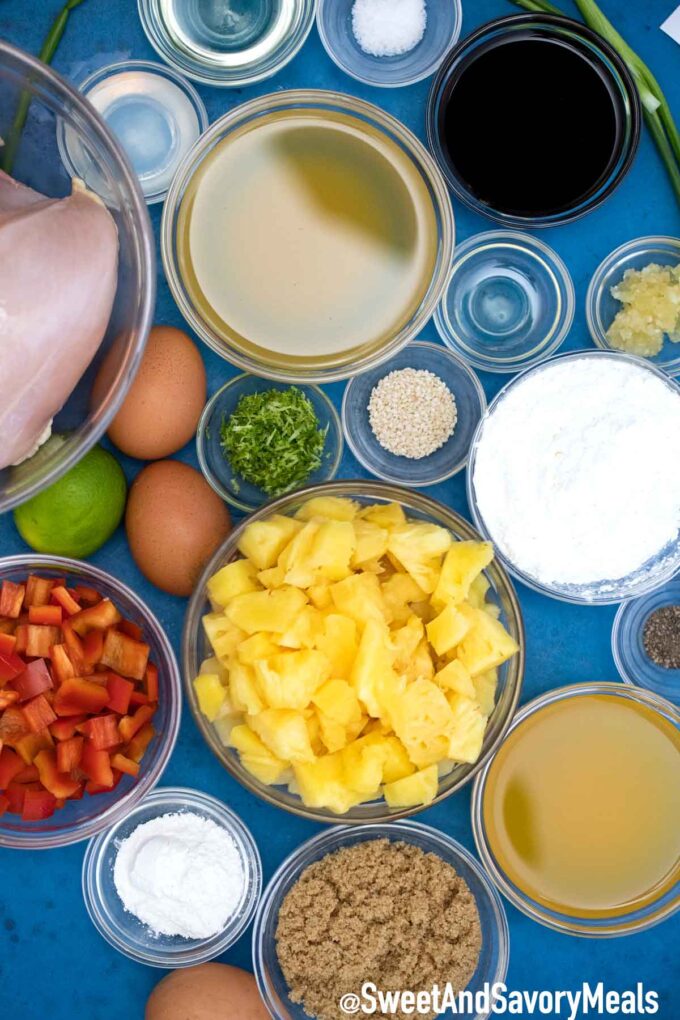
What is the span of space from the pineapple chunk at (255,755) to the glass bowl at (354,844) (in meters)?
0.31

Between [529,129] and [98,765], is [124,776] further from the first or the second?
[529,129]

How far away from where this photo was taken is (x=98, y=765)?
67.7 inches

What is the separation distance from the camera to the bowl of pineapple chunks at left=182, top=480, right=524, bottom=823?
1588 mm

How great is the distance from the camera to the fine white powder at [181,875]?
1.84 m

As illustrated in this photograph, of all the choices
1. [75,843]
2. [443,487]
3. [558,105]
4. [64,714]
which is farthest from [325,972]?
[558,105]

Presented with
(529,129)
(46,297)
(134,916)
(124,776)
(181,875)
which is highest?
(529,129)

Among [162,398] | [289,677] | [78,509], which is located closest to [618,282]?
[162,398]

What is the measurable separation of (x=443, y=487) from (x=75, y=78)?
1.14 metres

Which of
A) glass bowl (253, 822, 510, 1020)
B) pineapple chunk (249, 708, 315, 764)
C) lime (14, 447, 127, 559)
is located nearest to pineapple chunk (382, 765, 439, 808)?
pineapple chunk (249, 708, 315, 764)

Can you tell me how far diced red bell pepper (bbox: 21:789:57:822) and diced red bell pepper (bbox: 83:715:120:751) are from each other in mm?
141

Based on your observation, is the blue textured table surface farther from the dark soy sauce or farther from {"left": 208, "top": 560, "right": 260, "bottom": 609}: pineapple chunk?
{"left": 208, "top": 560, "right": 260, "bottom": 609}: pineapple chunk

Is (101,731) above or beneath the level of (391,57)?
beneath

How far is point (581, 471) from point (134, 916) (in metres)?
1.29

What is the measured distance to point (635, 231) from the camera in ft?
6.53
